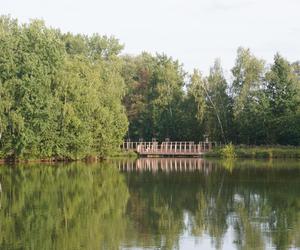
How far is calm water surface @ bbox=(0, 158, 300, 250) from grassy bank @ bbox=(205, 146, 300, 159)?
76.6 feet

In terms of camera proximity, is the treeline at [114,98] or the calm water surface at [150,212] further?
the treeline at [114,98]

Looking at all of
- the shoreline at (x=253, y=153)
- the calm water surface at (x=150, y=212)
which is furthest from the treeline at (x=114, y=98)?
the calm water surface at (x=150, y=212)

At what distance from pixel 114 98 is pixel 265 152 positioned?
16.1m

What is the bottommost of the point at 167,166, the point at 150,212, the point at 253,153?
the point at 150,212

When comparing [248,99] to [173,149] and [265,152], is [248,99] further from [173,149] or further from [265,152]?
[173,149]

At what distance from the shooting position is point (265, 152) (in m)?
58.9

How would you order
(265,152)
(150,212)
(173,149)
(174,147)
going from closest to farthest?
(150,212), (265,152), (173,149), (174,147)

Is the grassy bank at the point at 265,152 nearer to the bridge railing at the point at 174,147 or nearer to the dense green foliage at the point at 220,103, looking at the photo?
the dense green foliage at the point at 220,103

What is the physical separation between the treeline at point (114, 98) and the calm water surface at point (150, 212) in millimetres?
15412

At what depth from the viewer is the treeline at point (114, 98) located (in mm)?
50031

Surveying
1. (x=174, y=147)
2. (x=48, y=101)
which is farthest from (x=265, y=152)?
(x=48, y=101)

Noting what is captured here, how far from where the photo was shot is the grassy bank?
2307 inches

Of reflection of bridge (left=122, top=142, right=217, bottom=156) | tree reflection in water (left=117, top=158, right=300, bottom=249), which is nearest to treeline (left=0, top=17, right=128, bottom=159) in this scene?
reflection of bridge (left=122, top=142, right=217, bottom=156)

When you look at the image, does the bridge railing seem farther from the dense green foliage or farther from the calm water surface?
the calm water surface
